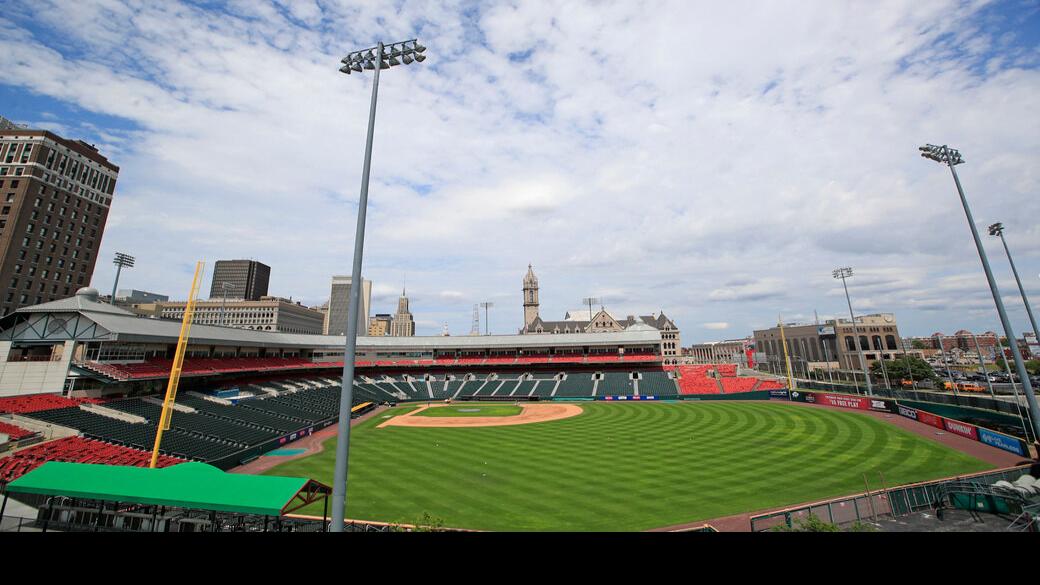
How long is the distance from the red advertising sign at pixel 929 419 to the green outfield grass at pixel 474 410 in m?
40.3

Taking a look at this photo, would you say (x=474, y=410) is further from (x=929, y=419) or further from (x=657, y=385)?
(x=929, y=419)

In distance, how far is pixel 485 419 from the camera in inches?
→ 1940

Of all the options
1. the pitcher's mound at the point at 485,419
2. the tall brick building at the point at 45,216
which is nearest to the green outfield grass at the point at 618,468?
the pitcher's mound at the point at 485,419

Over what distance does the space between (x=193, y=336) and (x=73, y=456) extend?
30.0m

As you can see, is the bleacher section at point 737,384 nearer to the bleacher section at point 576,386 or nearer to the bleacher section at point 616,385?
the bleacher section at point 616,385

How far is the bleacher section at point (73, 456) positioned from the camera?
19681 mm

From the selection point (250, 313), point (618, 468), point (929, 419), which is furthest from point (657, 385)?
point (250, 313)

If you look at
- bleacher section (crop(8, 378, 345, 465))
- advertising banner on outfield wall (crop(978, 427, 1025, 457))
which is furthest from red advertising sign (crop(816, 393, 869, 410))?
bleacher section (crop(8, 378, 345, 465))

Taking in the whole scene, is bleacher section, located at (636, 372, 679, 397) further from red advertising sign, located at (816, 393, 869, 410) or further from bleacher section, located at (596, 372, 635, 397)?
red advertising sign, located at (816, 393, 869, 410)

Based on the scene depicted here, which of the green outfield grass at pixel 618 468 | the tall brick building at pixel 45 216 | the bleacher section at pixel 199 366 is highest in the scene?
the tall brick building at pixel 45 216

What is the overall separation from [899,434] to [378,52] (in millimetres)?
45674

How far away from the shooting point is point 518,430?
42.2m
